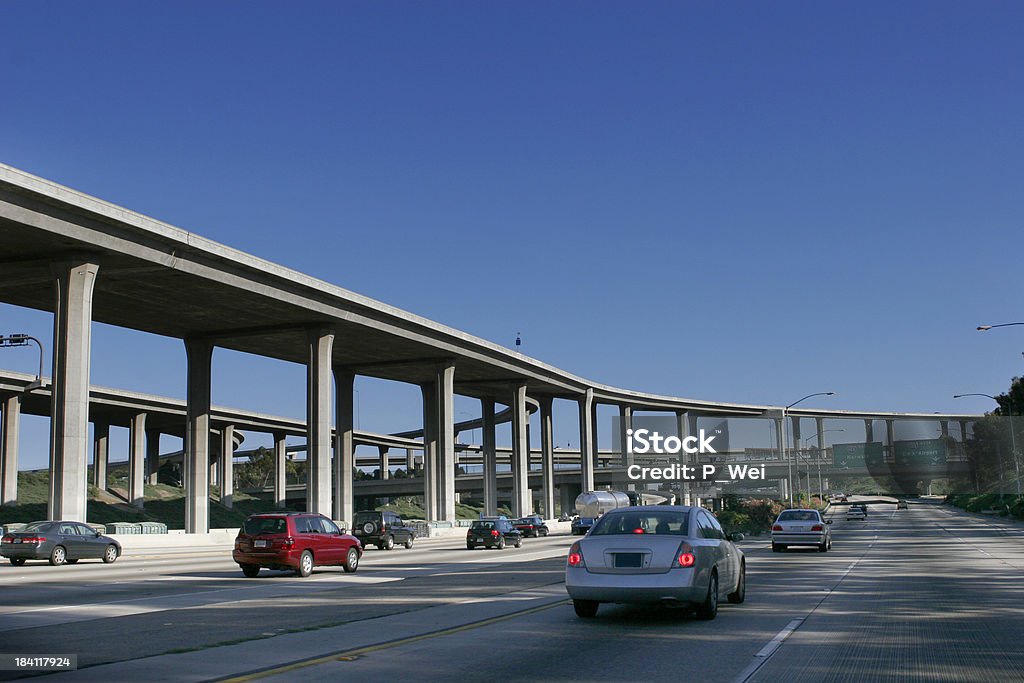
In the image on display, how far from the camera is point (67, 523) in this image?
3631 cm

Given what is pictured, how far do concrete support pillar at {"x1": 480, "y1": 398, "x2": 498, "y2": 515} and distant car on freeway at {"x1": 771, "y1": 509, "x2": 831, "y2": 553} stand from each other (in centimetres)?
7477

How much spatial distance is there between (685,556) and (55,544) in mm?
27976

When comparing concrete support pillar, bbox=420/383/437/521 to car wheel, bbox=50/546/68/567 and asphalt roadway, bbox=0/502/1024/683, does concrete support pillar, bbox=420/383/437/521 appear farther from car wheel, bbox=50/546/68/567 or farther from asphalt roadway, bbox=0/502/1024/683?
asphalt roadway, bbox=0/502/1024/683

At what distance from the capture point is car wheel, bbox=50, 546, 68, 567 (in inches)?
1373

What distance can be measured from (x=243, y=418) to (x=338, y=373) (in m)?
35.6

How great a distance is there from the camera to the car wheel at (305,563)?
84.8ft

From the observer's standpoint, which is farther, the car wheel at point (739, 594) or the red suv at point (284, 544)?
the red suv at point (284, 544)

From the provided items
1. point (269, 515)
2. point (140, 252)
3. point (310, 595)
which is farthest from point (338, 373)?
point (310, 595)

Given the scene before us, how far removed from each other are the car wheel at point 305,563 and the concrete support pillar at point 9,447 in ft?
251

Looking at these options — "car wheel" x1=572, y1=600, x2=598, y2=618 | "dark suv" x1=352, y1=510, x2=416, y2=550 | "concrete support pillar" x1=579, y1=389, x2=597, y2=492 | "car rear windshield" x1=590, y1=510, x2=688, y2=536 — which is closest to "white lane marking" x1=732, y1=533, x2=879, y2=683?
"car rear windshield" x1=590, y1=510, x2=688, y2=536

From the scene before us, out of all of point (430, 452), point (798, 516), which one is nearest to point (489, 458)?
point (430, 452)

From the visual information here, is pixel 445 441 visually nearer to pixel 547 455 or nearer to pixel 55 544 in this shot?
pixel 547 455

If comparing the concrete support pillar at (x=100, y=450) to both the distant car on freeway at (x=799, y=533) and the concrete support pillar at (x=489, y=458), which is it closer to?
the concrete support pillar at (x=489, y=458)

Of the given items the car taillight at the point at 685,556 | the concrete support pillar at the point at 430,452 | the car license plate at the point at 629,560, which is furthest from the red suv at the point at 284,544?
the concrete support pillar at the point at 430,452
